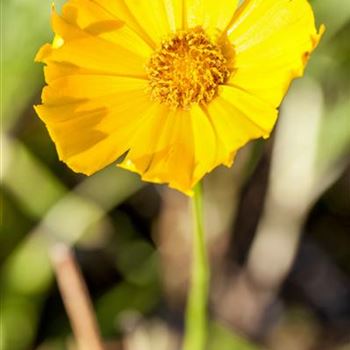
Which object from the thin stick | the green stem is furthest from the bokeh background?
the green stem

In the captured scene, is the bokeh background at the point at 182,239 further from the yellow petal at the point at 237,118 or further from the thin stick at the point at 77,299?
the yellow petal at the point at 237,118

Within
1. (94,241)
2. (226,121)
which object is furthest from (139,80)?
(94,241)

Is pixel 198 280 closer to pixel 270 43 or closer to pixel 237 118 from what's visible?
pixel 237 118

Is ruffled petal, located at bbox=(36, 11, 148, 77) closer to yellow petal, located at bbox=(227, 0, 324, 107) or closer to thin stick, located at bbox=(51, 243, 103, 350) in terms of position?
yellow petal, located at bbox=(227, 0, 324, 107)

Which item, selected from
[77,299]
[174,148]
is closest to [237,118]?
[174,148]

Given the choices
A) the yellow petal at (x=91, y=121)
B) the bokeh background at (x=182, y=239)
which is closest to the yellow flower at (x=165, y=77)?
the yellow petal at (x=91, y=121)
